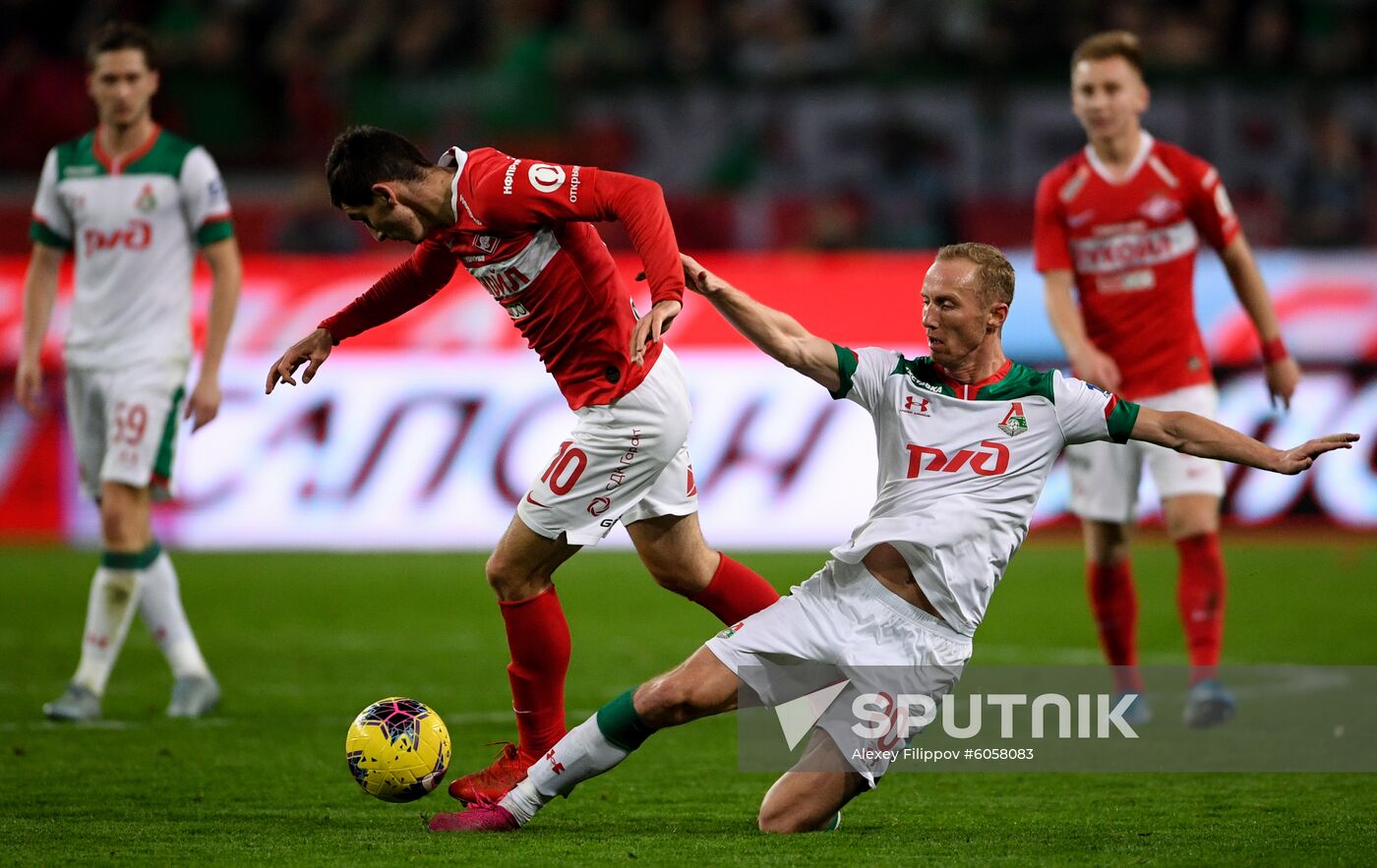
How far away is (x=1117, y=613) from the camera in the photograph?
23.0 ft

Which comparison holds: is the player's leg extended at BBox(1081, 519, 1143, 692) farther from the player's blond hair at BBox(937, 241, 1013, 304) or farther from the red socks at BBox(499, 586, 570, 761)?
the red socks at BBox(499, 586, 570, 761)

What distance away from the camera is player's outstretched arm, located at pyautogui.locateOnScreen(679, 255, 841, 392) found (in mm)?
4656

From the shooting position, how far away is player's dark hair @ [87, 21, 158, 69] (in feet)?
22.6

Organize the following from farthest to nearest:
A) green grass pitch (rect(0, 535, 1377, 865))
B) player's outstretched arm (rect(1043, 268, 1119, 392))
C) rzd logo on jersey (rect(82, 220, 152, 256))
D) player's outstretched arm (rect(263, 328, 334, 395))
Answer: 1. rzd logo on jersey (rect(82, 220, 152, 256))
2. player's outstretched arm (rect(1043, 268, 1119, 392))
3. player's outstretched arm (rect(263, 328, 334, 395))
4. green grass pitch (rect(0, 535, 1377, 865))

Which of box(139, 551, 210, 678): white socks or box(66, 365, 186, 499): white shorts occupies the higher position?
box(66, 365, 186, 499): white shorts

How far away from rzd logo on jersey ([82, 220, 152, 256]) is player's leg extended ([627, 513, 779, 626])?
2.64 m

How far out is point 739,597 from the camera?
216 inches

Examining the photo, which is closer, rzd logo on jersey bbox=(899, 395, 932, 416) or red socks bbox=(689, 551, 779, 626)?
rzd logo on jersey bbox=(899, 395, 932, 416)

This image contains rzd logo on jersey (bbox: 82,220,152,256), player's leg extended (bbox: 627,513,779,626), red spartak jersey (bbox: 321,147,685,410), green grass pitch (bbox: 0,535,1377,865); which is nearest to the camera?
green grass pitch (bbox: 0,535,1377,865)

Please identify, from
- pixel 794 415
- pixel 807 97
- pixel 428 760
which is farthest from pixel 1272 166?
pixel 428 760

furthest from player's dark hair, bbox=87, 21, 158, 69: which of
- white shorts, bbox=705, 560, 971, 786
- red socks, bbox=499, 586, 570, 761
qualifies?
white shorts, bbox=705, 560, 971, 786

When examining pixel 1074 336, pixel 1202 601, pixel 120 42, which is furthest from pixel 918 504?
pixel 120 42

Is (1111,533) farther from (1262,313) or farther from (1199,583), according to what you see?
(1262,313)

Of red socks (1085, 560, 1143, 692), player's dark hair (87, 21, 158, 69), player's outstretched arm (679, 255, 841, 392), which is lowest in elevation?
red socks (1085, 560, 1143, 692)
